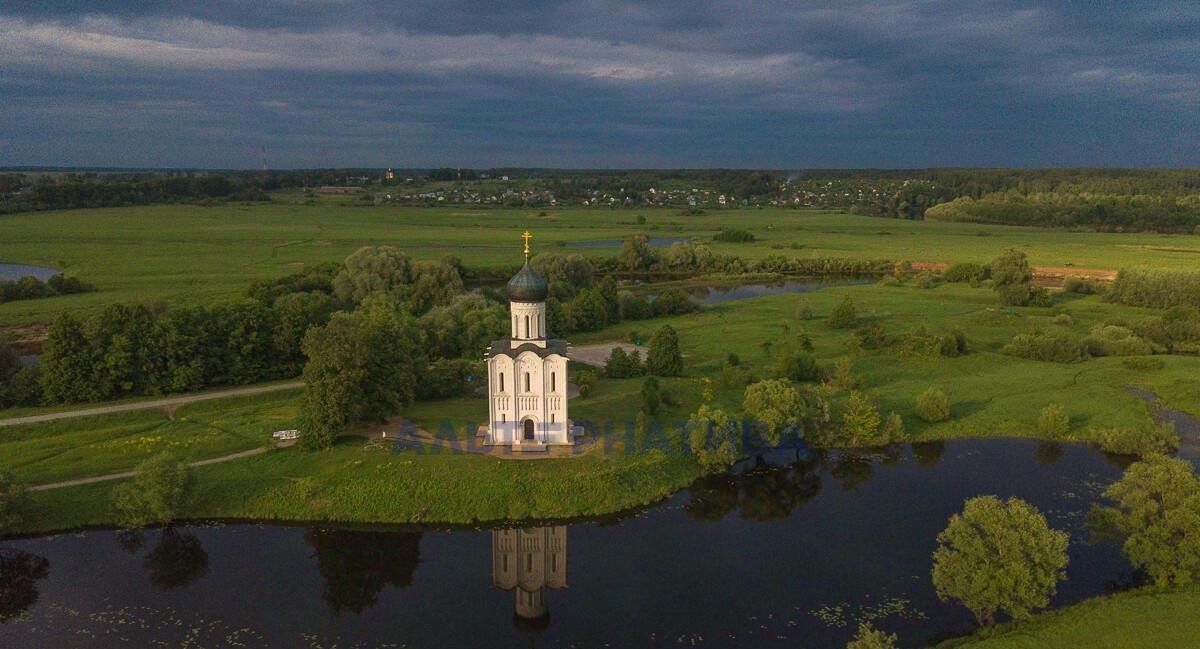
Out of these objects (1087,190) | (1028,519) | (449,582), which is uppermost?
(1087,190)

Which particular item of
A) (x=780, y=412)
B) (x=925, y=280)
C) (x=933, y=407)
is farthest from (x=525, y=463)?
(x=925, y=280)

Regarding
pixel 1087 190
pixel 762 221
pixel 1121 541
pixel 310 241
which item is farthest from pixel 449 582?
pixel 1087 190

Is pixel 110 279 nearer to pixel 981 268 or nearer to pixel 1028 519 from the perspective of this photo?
pixel 1028 519

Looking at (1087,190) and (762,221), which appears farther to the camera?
(1087,190)

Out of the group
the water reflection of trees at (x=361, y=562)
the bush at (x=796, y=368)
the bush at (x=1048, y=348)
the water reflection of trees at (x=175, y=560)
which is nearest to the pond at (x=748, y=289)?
the bush at (x=1048, y=348)

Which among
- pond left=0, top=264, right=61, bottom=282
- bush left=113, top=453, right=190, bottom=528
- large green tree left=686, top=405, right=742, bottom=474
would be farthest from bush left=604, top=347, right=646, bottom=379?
pond left=0, top=264, right=61, bottom=282

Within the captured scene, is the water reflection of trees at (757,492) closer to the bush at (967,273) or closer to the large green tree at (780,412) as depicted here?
the large green tree at (780,412)
